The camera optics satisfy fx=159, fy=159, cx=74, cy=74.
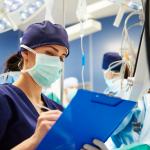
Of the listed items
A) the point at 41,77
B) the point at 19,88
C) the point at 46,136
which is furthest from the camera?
the point at 41,77

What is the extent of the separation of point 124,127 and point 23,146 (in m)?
0.94

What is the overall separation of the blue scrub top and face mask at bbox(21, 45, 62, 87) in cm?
19

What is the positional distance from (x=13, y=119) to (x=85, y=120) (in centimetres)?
40

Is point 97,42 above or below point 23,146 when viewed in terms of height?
above

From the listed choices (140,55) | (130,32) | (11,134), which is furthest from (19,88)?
(130,32)

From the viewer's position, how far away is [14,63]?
3.78 ft

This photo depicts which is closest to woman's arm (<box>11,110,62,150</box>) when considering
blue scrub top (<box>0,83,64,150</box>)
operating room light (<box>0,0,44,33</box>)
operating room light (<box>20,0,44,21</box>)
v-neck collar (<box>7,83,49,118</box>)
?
blue scrub top (<box>0,83,64,150</box>)

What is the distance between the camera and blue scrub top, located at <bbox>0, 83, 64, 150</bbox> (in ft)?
2.34

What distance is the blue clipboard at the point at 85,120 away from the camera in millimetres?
518

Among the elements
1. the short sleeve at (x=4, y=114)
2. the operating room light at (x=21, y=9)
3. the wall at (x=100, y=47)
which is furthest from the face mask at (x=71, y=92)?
the short sleeve at (x=4, y=114)

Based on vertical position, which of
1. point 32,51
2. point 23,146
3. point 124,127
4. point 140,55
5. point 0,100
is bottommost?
point 124,127

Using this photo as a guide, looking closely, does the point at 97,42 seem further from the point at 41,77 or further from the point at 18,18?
the point at 41,77

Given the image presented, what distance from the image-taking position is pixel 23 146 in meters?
0.60

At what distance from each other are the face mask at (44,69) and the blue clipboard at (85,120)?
51 cm
